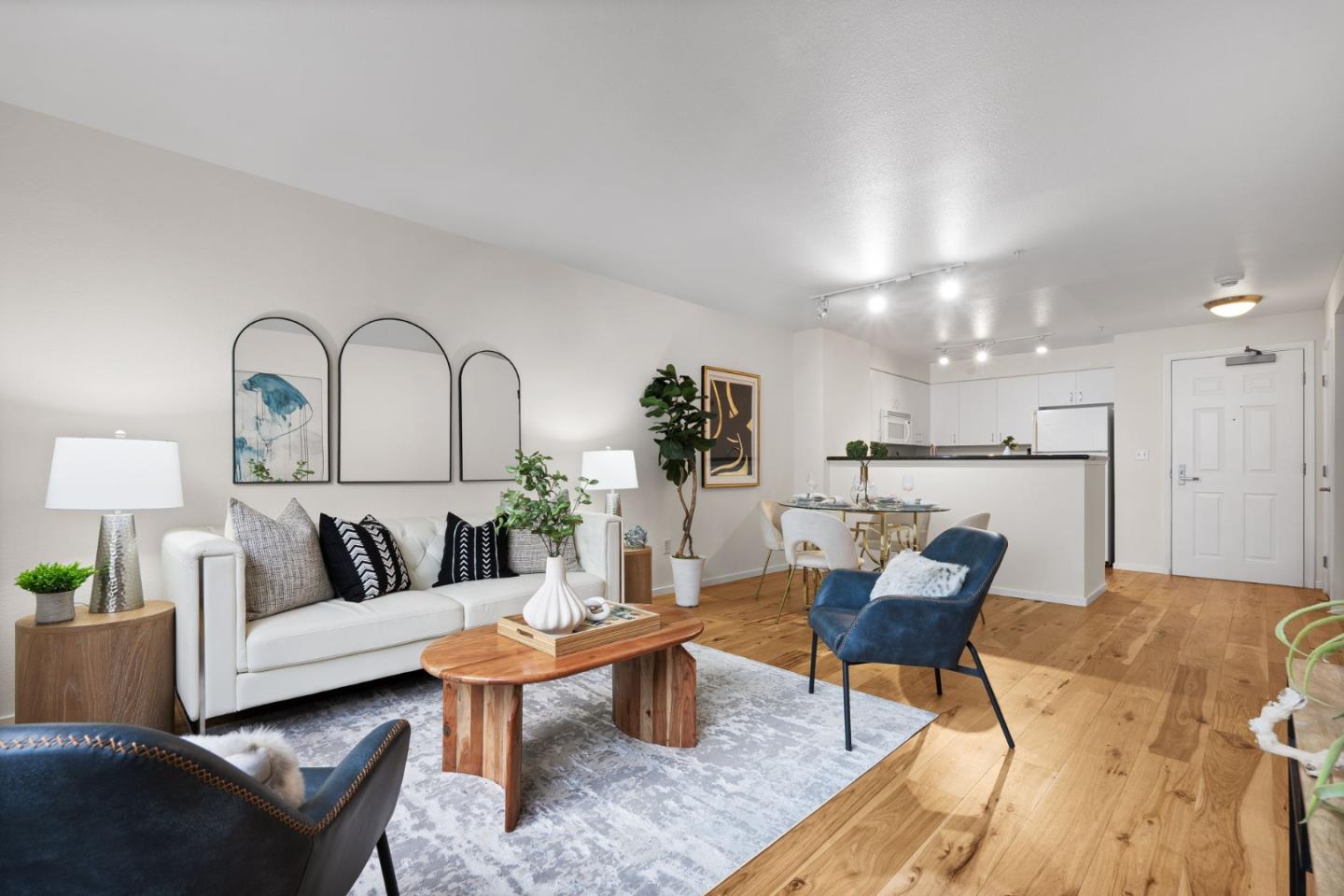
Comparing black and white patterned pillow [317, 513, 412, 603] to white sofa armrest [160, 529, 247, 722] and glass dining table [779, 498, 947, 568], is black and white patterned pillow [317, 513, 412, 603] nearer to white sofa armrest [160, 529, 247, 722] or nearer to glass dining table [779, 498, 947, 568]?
white sofa armrest [160, 529, 247, 722]

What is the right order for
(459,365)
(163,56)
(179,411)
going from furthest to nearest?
(459,365) < (179,411) < (163,56)

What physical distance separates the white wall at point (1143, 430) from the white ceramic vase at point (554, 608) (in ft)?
20.8

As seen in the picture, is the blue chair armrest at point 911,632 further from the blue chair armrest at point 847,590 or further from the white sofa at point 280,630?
the white sofa at point 280,630

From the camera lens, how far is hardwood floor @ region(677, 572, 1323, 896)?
63.7 inches

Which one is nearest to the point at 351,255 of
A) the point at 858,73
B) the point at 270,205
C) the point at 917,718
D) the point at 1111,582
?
the point at 270,205

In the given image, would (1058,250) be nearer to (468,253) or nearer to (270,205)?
(468,253)

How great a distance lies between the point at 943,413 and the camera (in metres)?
8.05

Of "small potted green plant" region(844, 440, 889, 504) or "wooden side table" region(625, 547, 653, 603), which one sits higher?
"small potted green plant" region(844, 440, 889, 504)

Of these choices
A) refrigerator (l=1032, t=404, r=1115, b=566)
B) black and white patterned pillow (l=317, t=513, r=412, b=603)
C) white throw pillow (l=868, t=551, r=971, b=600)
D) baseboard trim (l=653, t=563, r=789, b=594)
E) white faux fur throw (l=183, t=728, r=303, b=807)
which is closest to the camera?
white faux fur throw (l=183, t=728, r=303, b=807)

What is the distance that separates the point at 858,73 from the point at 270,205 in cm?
280

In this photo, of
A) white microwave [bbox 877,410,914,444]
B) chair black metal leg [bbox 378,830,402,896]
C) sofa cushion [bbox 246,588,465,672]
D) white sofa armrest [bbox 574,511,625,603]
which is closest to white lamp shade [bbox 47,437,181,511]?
sofa cushion [bbox 246,588,465,672]

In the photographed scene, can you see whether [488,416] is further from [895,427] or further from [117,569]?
[895,427]

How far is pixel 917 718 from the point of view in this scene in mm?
2566

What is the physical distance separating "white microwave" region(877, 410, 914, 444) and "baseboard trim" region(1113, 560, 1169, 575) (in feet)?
8.17
